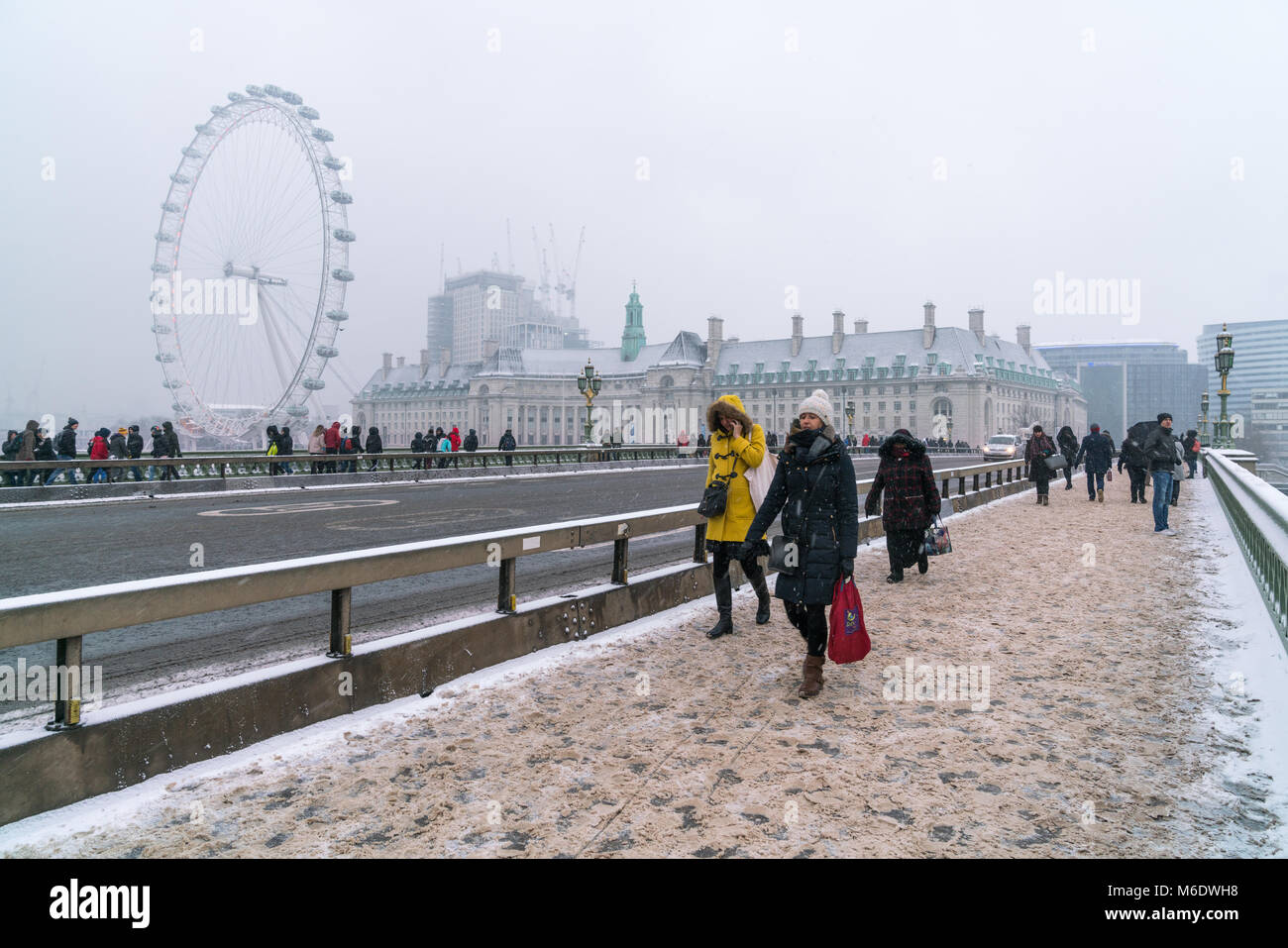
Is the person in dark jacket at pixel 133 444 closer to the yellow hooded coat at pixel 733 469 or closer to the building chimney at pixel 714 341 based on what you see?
the yellow hooded coat at pixel 733 469

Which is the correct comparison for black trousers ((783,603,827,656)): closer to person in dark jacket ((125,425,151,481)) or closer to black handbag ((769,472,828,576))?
black handbag ((769,472,828,576))

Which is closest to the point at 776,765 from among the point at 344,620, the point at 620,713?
the point at 620,713

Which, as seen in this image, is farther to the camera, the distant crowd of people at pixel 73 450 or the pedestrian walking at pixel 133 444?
the pedestrian walking at pixel 133 444

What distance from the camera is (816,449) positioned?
5.79 metres

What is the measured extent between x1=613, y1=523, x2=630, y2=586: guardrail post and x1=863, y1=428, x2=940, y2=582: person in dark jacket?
3834mm

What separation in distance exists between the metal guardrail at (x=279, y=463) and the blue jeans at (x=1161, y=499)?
20.0 m

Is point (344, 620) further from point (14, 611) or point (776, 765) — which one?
point (776, 765)

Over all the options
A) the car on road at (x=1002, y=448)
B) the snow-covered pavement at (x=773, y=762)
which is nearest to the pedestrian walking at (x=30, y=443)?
the snow-covered pavement at (x=773, y=762)

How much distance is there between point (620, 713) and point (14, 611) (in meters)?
3.09

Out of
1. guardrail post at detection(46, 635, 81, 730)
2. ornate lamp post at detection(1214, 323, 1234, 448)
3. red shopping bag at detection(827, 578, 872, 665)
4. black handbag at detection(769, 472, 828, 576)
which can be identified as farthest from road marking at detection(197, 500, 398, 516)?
ornate lamp post at detection(1214, 323, 1234, 448)

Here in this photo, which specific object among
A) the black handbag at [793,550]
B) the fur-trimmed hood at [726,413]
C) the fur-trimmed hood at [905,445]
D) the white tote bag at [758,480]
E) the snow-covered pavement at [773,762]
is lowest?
the snow-covered pavement at [773,762]

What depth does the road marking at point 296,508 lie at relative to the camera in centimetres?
1580

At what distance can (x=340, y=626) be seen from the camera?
5.00 meters

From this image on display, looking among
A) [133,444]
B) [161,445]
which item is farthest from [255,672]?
[133,444]
